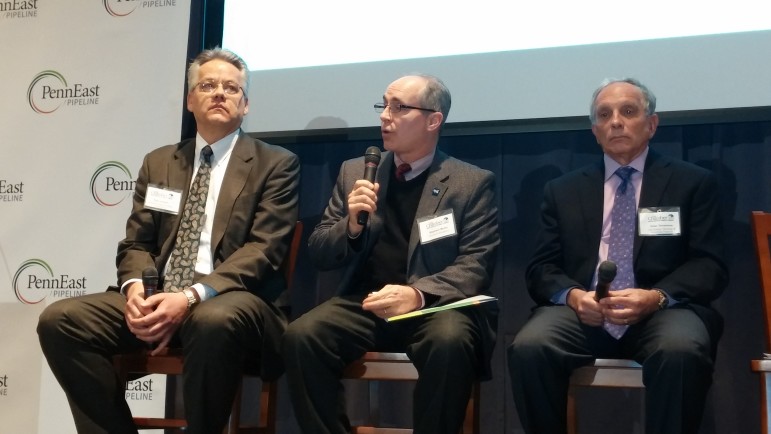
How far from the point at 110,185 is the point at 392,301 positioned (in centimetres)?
166

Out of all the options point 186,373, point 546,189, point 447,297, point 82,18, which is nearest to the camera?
point 186,373

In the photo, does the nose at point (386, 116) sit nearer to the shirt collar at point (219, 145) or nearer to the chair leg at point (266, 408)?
the shirt collar at point (219, 145)

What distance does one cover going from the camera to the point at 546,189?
2760mm

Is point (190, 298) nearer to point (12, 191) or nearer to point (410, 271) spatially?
point (410, 271)

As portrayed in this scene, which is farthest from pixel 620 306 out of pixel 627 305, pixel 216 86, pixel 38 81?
pixel 38 81

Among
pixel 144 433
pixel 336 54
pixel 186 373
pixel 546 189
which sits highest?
pixel 336 54

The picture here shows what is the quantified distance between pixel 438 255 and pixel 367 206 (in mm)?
352

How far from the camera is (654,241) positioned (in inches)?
98.1

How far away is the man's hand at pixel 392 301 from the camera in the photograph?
7.72 ft

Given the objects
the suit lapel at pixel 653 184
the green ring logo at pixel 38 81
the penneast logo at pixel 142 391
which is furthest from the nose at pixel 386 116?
the green ring logo at pixel 38 81

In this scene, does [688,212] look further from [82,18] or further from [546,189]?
[82,18]

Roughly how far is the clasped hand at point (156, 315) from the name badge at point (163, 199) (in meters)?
0.40

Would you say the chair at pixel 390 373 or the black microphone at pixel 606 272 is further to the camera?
the chair at pixel 390 373

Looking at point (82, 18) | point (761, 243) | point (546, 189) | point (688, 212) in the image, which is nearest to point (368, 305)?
point (546, 189)
